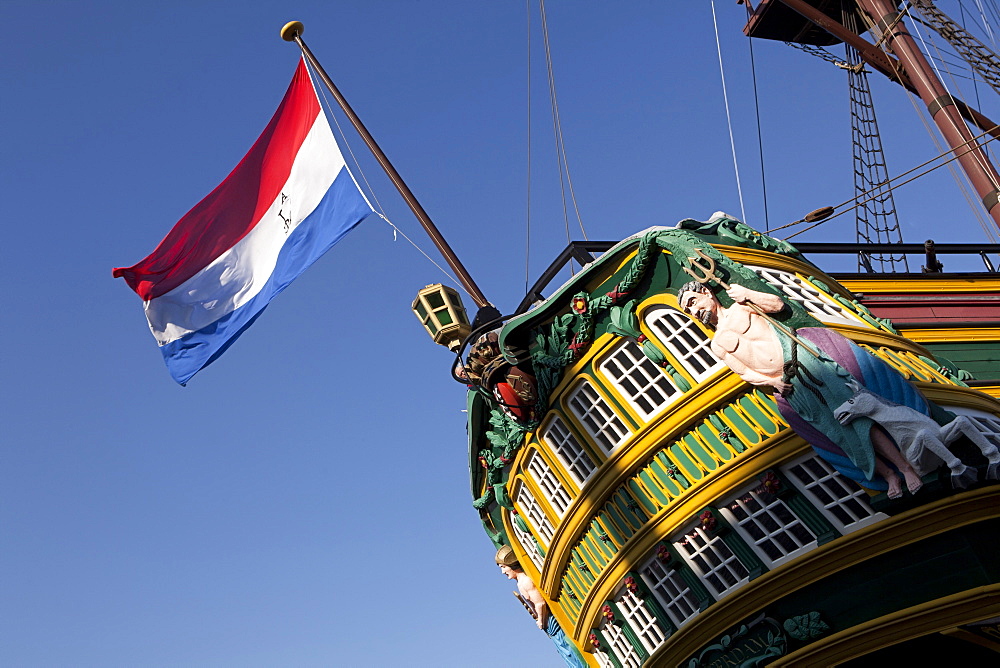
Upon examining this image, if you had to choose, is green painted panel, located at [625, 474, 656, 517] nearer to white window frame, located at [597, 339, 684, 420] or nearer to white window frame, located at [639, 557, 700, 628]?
white window frame, located at [639, 557, 700, 628]

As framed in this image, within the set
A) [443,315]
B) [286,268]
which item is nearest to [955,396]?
[443,315]

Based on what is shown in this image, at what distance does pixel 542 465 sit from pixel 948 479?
6.31m

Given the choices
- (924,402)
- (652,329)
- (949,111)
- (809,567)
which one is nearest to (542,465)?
(652,329)

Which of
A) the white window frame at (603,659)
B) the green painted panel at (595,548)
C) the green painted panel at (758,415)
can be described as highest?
the green painted panel at (595,548)

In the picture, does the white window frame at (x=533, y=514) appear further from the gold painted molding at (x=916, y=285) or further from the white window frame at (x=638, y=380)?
the gold painted molding at (x=916, y=285)

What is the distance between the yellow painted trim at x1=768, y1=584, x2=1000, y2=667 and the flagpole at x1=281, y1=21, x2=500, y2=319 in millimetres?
8145

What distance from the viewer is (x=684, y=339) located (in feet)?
44.5

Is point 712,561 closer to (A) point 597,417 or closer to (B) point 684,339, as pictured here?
(A) point 597,417

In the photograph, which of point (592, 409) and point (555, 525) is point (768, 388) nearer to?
point (592, 409)

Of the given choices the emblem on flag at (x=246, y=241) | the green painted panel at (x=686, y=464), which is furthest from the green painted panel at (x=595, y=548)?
the emblem on flag at (x=246, y=241)

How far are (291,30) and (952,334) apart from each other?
13.5 meters

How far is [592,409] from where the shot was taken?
14.5 meters

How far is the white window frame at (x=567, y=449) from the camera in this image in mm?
14922

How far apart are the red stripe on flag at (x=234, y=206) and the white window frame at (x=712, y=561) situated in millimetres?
9342
